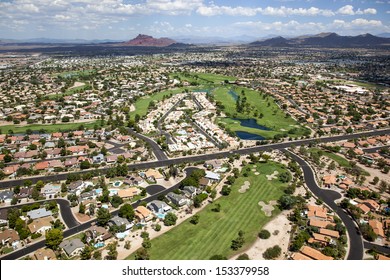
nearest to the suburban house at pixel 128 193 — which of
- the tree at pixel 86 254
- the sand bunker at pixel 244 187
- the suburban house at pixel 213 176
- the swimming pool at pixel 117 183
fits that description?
the swimming pool at pixel 117 183

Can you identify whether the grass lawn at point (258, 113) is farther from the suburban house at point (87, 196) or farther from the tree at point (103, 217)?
the tree at point (103, 217)

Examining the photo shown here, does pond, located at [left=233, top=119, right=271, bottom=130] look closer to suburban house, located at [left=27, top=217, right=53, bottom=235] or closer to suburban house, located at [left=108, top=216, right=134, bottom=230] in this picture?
suburban house, located at [left=108, top=216, right=134, bottom=230]

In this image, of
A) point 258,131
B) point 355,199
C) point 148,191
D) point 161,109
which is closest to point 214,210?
point 148,191

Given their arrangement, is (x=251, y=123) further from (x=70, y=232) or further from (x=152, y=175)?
(x=70, y=232)

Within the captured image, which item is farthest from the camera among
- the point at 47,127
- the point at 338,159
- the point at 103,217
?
the point at 47,127

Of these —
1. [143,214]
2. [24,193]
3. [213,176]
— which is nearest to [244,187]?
[213,176]

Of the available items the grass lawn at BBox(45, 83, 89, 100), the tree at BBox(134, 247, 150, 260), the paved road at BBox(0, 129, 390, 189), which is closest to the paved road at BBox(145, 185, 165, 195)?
the paved road at BBox(0, 129, 390, 189)
